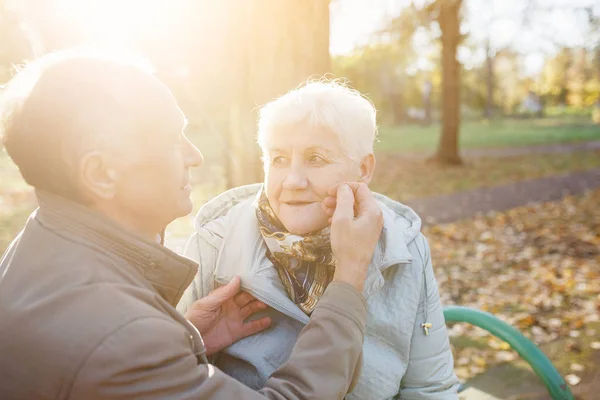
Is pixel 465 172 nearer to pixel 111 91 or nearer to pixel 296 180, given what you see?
pixel 296 180

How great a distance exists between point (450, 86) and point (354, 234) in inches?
661

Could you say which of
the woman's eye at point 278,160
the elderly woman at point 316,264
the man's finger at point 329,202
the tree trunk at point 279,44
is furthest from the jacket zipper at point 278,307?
the tree trunk at point 279,44

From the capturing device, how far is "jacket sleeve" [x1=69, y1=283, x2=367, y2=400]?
138cm

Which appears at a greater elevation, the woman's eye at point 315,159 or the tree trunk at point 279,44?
the tree trunk at point 279,44

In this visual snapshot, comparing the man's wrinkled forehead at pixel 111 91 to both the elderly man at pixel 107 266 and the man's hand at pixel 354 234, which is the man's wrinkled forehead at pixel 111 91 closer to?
the elderly man at pixel 107 266

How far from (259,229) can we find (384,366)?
79 centimetres

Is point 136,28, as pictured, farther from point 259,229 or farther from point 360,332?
point 360,332

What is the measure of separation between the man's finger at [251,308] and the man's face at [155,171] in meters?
0.80

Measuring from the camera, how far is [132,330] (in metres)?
1.40

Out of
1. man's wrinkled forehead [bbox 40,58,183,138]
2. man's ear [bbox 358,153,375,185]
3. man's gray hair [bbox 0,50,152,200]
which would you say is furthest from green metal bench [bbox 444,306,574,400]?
man's gray hair [bbox 0,50,152,200]

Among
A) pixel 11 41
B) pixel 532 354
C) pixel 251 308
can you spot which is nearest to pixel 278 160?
pixel 251 308

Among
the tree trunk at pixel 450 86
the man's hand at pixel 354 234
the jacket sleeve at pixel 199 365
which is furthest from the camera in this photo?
the tree trunk at pixel 450 86

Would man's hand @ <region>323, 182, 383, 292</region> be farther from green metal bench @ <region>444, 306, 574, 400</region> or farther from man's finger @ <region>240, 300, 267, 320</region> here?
green metal bench @ <region>444, 306, 574, 400</region>

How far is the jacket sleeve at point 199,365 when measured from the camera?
1380mm
